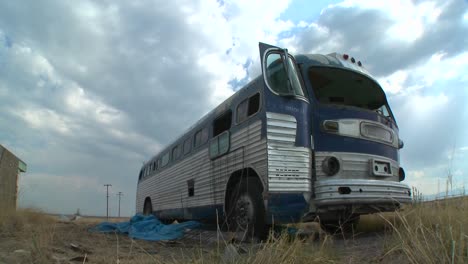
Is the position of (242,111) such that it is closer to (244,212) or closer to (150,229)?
(244,212)

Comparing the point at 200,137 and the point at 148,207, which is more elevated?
the point at 200,137

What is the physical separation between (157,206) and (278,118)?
26.1 ft

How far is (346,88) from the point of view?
21.5 ft

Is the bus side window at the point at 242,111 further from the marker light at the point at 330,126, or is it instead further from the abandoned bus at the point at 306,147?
the marker light at the point at 330,126

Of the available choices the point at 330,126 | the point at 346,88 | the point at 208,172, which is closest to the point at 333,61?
the point at 346,88

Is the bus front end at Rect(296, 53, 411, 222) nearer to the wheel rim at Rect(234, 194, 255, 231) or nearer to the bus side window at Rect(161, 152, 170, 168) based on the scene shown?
the wheel rim at Rect(234, 194, 255, 231)

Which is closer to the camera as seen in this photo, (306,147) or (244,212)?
(306,147)

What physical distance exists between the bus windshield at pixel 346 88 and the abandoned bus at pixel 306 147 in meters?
0.02

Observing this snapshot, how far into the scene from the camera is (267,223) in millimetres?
5570

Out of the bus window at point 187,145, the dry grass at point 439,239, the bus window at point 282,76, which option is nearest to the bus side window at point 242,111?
the bus window at point 282,76

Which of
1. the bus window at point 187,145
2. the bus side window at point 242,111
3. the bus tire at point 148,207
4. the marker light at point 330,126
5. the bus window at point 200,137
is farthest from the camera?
the bus tire at point 148,207

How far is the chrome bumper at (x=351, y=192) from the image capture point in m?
5.25

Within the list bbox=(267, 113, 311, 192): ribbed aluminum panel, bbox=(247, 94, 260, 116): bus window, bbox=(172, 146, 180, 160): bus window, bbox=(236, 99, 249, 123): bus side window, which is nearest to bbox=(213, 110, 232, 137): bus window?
bbox=(236, 99, 249, 123): bus side window

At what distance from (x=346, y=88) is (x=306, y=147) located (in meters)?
1.64
